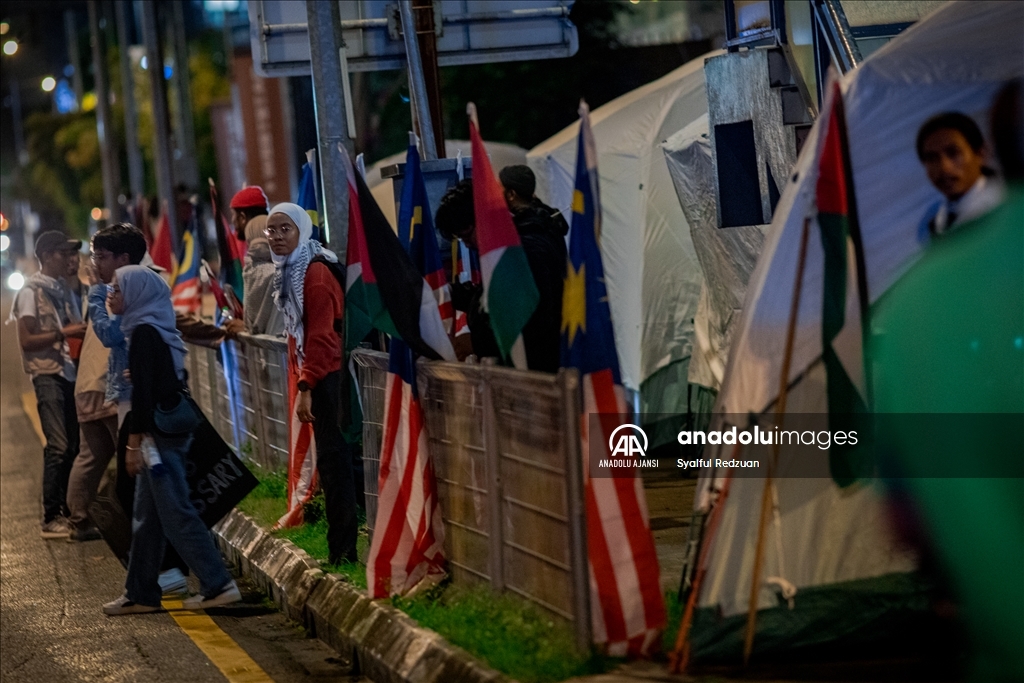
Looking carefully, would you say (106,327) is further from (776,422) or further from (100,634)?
(776,422)

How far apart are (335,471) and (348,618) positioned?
1.08 meters

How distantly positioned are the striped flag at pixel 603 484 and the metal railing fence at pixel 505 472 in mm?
108

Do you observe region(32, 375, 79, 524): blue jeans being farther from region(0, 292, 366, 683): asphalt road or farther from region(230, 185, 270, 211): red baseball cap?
region(230, 185, 270, 211): red baseball cap

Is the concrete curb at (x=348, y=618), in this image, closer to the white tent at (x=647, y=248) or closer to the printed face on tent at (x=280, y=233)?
the printed face on tent at (x=280, y=233)

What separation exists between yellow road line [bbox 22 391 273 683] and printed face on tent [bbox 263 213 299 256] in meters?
2.03

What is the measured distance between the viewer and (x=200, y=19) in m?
60.4

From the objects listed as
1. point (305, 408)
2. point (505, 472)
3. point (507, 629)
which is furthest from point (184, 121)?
point (507, 629)

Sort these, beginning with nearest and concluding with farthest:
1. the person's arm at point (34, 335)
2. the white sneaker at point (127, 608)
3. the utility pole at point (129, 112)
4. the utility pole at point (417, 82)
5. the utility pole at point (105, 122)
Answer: the white sneaker at point (127, 608)
the utility pole at point (417, 82)
the person's arm at point (34, 335)
the utility pole at point (129, 112)
the utility pole at point (105, 122)

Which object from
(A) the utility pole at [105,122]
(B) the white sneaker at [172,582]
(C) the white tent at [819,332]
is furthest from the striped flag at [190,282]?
(A) the utility pole at [105,122]

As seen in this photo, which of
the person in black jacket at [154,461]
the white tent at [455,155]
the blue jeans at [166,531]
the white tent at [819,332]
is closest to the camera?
the white tent at [819,332]

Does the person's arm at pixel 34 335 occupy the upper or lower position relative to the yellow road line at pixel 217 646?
upper

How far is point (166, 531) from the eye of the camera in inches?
321

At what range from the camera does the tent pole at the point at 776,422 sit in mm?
5543

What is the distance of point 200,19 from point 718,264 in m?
52.6
